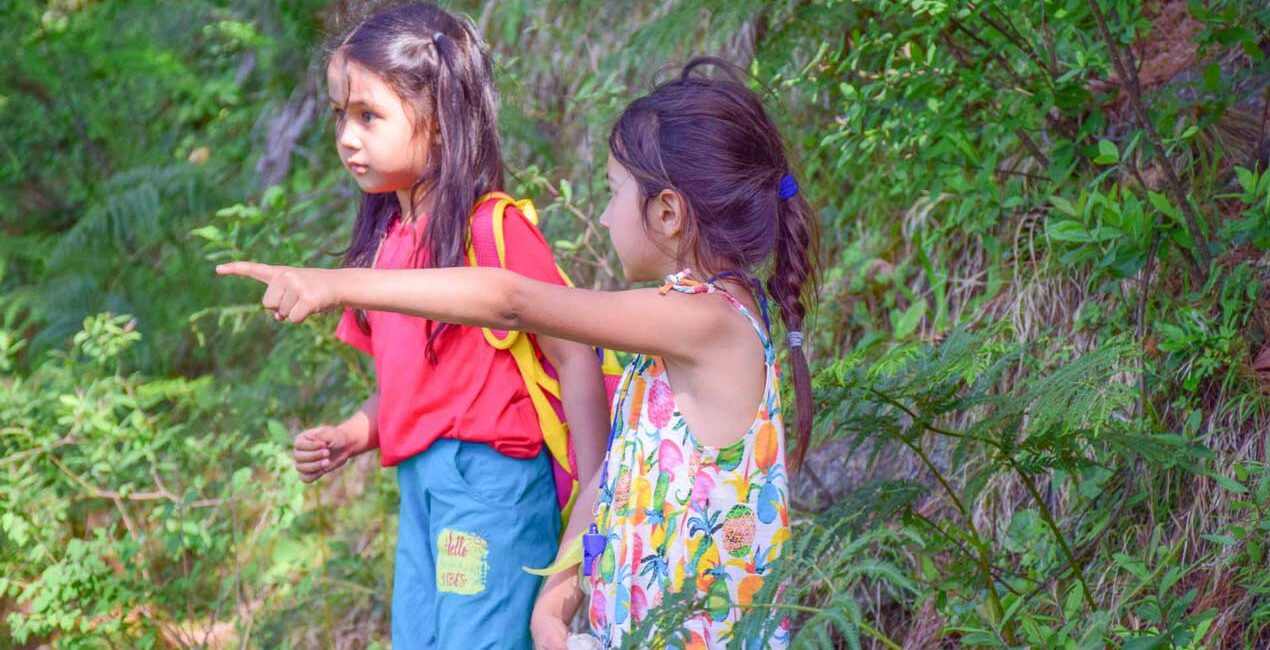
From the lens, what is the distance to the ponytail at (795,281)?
7.49 feet

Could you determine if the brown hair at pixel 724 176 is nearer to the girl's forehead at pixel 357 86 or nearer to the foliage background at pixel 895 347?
the foliage background at pixel 895 347

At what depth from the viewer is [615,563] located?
2152 millimetres

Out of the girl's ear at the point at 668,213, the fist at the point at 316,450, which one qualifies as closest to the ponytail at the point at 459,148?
the fist at the point at 316,450

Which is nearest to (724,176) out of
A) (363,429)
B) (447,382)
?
(447,382)

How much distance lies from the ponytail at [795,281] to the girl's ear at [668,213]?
7.9 inches

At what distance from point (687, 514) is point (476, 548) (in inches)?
21.1

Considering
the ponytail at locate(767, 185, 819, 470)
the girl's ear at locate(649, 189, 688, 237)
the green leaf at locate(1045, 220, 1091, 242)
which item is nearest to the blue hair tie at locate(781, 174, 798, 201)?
the ponytail at locate(767, 185, 819, 470)

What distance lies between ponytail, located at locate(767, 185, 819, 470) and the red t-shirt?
0.48m

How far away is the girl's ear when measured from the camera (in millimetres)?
2186

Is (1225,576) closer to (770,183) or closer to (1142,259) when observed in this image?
(1142,259)

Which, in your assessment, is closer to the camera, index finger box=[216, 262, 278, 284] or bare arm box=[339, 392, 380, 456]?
index finger box=[216, 262, 278, 284]

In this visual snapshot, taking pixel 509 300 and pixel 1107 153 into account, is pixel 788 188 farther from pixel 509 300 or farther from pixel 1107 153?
pixel 1107 153

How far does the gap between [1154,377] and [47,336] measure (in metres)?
4.93

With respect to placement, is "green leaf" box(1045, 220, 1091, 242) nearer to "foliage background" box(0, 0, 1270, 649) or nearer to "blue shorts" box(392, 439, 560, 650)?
"foliage background" box(0, 0, 1270, 649)
